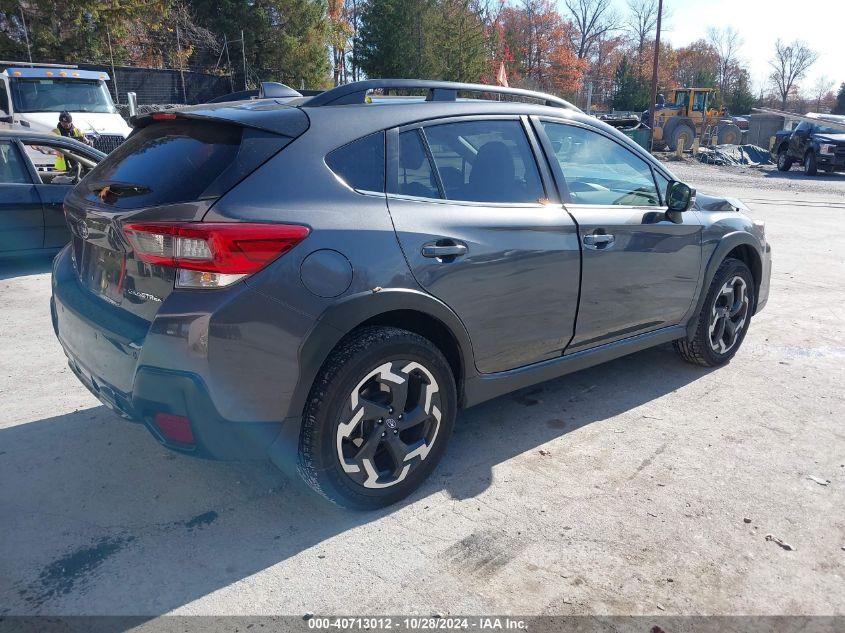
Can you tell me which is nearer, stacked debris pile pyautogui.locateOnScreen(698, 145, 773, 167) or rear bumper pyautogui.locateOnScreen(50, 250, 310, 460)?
rear bumper pyautogui.locateOnScreen(50, 250, 310, 460)

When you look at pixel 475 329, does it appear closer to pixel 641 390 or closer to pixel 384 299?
pixel 384 299

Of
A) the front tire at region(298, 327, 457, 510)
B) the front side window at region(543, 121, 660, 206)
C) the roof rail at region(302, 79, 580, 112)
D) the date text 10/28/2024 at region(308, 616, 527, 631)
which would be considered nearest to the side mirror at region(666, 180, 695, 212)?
the front side window at region(543, 121, 660, 206)

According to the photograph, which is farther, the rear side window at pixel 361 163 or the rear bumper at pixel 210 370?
the rear side window at pixel 361 163

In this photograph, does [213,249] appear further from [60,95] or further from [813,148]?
[813,148]

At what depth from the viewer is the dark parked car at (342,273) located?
2.51m

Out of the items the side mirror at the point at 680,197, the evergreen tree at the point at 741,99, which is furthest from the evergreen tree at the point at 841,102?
the side mirror at the point at 680,197

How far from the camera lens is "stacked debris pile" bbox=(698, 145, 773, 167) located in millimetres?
29127

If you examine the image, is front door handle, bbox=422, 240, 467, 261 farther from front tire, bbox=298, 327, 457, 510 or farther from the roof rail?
the roof rail

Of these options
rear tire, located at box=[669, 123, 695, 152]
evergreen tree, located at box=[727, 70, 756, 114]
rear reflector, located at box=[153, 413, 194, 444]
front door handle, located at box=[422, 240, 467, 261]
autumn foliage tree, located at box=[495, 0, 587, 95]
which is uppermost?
autumn foliage tree, located at box=[495, 0, 587, 95]

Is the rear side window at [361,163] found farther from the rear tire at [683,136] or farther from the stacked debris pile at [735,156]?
the rear tire at [683,136]

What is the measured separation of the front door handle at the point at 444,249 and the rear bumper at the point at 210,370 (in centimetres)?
67

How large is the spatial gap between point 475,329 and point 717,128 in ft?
122

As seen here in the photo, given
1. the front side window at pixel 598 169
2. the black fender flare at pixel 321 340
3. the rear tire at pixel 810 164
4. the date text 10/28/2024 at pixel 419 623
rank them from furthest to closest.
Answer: the rear tire at pixel 810 164 → the front side window at pixel 598 169 → the black fender flare at pixel 321 340 → the date text 10/28/2024 at pixel 419 623

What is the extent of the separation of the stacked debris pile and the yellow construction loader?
5.24 feet
